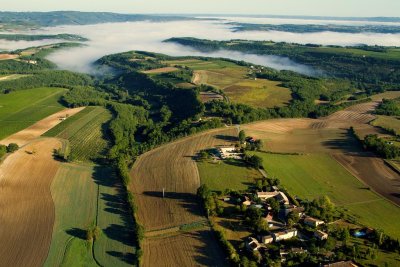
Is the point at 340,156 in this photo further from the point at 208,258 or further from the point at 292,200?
the point at 208,258

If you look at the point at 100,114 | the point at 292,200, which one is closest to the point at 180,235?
the point at 292,200

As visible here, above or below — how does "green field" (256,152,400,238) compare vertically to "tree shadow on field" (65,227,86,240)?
above

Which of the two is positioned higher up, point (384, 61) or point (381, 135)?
point (384, 61)

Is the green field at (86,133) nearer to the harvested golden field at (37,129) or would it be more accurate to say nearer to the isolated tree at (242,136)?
the harvested golden field at (37,129)

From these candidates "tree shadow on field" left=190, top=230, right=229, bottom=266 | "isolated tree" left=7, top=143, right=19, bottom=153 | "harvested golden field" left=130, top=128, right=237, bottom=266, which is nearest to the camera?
"tree shadow on field" left=190, top=230, right=229, bottom=266

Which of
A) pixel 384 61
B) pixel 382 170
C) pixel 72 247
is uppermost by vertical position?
pixel 384 61

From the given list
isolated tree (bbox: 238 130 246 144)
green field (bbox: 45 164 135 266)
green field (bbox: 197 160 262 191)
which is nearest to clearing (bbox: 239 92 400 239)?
isolated tree (bbox: 238 130 246 144)

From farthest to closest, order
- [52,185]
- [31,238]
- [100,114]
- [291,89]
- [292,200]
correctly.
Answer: [291,89]
[100,114]
[52,185]
[292,200]
[31,238]

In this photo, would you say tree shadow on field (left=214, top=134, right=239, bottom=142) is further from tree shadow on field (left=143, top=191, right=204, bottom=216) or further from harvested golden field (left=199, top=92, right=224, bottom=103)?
harvested golden field (left=199, top=92, right=224, bottom=103)
